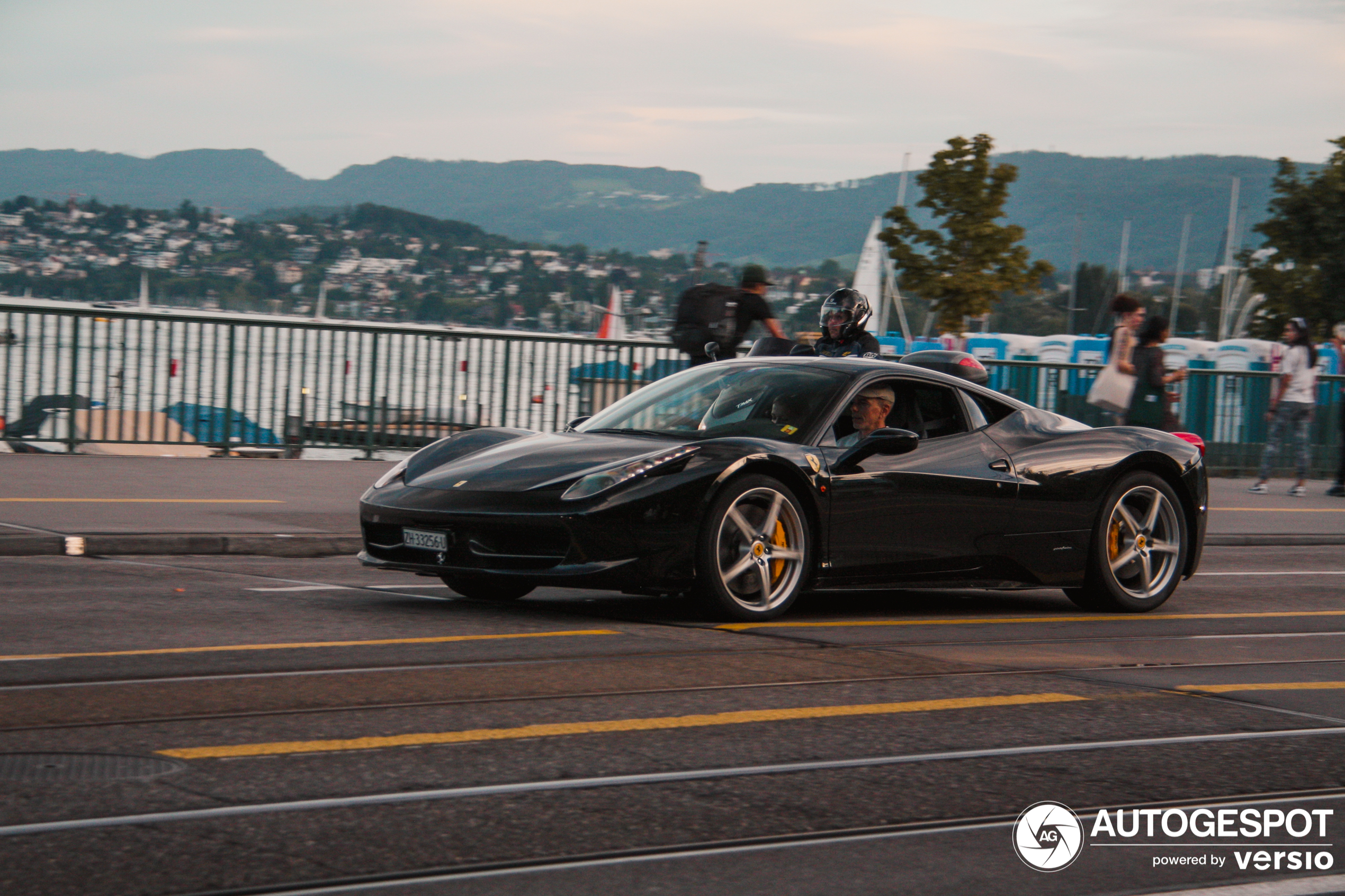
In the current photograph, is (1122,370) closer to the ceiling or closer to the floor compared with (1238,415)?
closer to the ceiling

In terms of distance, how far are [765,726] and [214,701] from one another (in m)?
1.76

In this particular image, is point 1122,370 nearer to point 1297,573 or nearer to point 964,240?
point 1297,573

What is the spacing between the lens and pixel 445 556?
7.07 m

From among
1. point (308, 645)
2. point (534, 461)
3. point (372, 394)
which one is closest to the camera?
point (308, 645)

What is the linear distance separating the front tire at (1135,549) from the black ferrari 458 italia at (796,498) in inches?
0.4

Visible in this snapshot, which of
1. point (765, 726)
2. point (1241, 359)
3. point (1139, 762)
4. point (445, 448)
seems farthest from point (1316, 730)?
point (1241, 359)

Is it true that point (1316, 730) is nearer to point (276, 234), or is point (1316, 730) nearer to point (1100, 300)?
point (276, 234)

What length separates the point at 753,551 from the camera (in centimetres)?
724

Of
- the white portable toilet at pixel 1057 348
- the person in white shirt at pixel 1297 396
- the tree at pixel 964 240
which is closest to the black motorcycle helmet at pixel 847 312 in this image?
the person in white shirt at pixel 1297 396

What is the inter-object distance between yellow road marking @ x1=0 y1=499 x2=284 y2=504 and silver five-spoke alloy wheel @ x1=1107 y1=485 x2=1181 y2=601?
6240 mm

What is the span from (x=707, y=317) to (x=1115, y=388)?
11.1 ft

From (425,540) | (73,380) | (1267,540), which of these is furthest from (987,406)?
(73,380)

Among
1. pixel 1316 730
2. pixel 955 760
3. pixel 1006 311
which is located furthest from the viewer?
pixel 1006 311

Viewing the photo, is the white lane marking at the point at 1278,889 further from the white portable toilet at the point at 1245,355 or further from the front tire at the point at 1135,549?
the white portable toilet at the point at 1245,355
